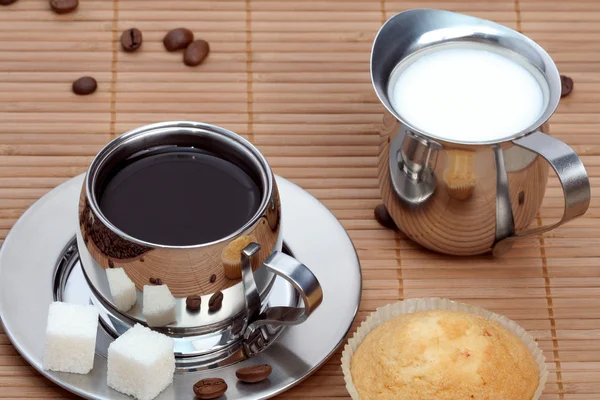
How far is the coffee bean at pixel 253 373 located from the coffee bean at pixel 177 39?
0.80m

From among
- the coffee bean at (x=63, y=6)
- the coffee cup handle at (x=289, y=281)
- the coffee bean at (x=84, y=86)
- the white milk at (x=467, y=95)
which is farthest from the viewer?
the coffee bean at (x=63, y=6)

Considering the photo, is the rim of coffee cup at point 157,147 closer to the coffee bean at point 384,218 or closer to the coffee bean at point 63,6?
the coffee bean at point 384,218

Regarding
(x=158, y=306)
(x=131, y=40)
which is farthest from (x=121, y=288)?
(x=131, y=40)

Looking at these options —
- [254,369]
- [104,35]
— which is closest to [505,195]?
[254,369]

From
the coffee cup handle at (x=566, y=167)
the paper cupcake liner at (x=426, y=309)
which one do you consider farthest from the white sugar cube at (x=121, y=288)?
the coffee cup handle at (x=566, y=167)

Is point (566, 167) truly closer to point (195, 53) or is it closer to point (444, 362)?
point (444, 362)

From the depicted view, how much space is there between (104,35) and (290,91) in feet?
1.29

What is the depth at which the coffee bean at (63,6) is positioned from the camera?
1945 mm

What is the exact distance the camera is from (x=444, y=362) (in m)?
1.30

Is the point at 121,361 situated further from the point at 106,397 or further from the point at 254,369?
the point at 254,369

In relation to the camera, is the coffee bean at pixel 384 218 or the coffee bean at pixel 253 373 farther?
the coffee bean at pixel 384 218

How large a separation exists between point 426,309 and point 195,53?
0.73m

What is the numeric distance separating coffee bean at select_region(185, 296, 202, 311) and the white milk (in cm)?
43

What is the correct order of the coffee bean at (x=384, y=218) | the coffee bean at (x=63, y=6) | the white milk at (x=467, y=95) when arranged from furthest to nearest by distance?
the coffee bean at (x=63, y=6) → the coffee bean at (x=384, y=218) → the white milk at (x=467, y=95)
